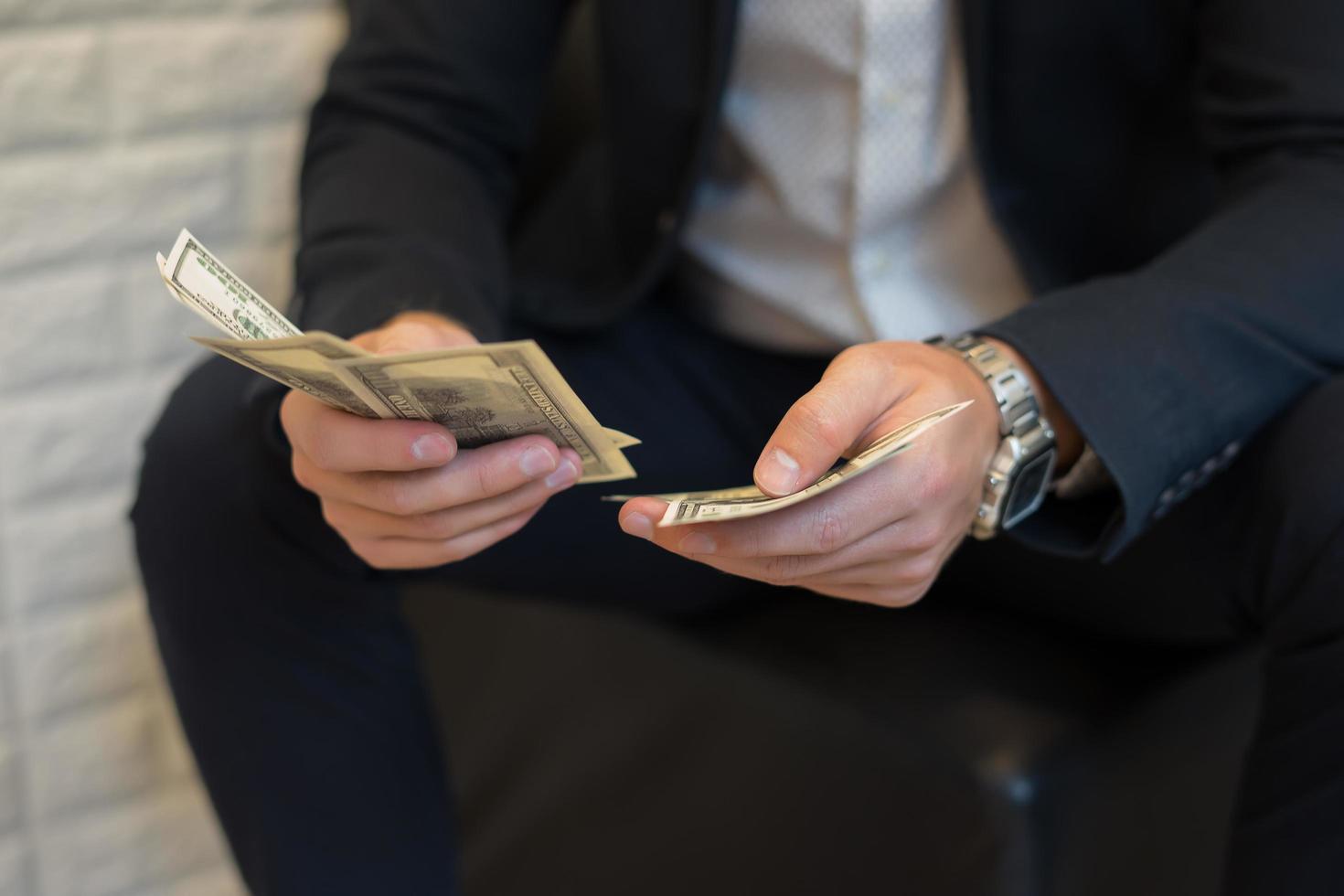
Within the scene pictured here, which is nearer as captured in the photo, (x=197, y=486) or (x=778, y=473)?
(x=778, y=473)

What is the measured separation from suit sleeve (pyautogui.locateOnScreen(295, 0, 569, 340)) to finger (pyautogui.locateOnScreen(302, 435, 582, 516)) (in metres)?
0.21

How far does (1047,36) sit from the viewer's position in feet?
2.86

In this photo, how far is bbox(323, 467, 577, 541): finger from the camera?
25.2 inches

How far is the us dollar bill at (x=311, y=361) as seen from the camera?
1.65ft

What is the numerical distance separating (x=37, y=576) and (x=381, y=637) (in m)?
0.45

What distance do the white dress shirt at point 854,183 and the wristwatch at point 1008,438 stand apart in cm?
25

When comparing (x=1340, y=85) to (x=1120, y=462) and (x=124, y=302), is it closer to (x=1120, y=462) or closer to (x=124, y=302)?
(x=1120, y=462)

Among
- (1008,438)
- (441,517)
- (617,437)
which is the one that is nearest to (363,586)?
(441,517)

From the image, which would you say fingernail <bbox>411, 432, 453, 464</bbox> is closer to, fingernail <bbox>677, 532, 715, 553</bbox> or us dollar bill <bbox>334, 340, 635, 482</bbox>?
us dollar bill <bbox>334, 340, 635, 482</bbox>

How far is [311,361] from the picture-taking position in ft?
1.71

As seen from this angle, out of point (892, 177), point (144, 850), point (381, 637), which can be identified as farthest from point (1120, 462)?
point (144, 850)

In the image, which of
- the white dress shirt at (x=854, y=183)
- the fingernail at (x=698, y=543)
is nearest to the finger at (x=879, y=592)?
the fingernail at (x=698, y=543)

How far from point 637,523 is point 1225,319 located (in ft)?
1.27

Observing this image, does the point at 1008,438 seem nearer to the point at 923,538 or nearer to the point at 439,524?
the point at 923,538
